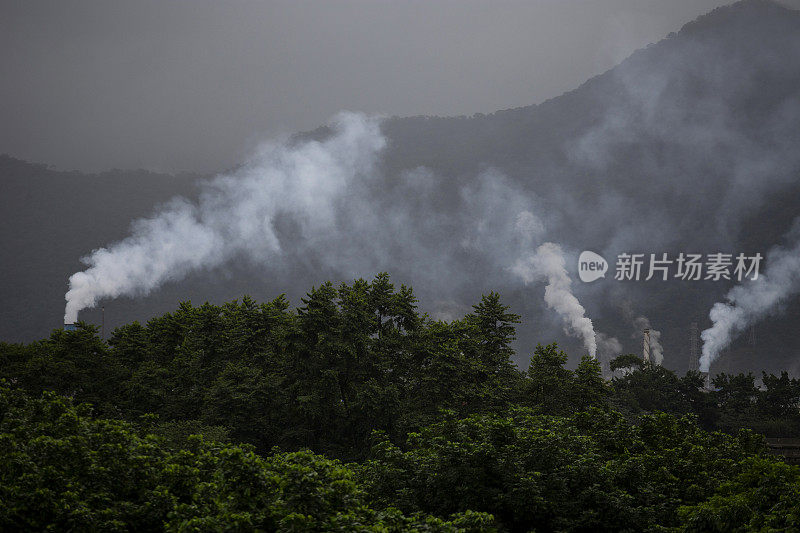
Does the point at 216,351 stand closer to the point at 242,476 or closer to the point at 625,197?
the point at 242,476

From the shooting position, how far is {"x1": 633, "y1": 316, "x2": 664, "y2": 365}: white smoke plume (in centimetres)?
15725

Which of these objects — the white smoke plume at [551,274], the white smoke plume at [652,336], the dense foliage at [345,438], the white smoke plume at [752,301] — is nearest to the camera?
the dense foliage at [345,438]

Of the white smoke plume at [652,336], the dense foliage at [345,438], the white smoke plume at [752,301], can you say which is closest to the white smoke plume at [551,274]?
the white smoke plume at [652,336]

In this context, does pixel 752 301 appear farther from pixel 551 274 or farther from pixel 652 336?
pixel 551 274

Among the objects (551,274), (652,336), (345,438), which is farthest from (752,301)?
(345,438)

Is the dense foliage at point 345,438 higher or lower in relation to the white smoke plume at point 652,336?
lower

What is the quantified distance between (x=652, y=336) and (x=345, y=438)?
472 feet

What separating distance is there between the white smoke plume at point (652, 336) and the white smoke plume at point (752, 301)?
1014cm

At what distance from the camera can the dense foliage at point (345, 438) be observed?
48.6 ft

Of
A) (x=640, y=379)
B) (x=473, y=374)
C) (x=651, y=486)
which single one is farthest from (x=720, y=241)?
(x=651, y=486)

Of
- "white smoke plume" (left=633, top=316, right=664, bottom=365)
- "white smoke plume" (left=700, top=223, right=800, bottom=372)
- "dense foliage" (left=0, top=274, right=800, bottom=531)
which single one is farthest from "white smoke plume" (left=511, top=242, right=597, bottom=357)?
"dense foliage" (left=0, top=274, right=800, bottom=531)

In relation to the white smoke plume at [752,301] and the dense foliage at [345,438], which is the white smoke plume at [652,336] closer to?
the white smoke plume at [752,301]

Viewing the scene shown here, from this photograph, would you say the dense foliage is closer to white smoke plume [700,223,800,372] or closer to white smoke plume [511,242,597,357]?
white smoke plume [700,223,800,372]

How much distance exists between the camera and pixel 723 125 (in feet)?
641
